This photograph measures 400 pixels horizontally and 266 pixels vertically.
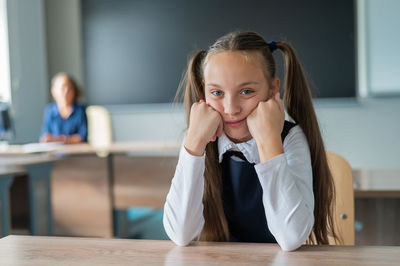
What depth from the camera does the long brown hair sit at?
1.08 metres

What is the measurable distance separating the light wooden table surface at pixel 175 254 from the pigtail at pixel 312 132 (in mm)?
266

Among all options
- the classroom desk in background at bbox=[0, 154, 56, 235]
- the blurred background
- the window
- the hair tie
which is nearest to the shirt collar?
the hair tie

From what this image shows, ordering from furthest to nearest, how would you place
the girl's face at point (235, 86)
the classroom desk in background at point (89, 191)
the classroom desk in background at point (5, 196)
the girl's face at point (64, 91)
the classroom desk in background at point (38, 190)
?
the girl's face at point (64, 91), the classroom desk in background at point (89, 191), the classroom desk in background at point (38, 190), the classroom desk in background at point (5, 196), the girl's face at point (235, 86)

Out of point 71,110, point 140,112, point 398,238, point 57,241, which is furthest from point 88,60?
point 57,241

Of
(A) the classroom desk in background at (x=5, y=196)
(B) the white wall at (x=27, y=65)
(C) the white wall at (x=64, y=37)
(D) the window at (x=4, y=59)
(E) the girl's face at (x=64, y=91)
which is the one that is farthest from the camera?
(C) the white wall at (x=64, y=37)

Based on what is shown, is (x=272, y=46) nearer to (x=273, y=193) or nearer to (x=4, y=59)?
(x=273, y=193)

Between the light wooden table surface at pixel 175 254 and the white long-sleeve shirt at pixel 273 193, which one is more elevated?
the white long-sleeve shirt at pixel 273 193

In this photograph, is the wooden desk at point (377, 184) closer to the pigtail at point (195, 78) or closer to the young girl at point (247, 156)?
the young girl at point (247, 156)

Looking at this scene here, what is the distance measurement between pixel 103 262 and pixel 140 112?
4271 mm

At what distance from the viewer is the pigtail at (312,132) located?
1095 mm

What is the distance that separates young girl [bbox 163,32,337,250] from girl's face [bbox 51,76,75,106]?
2954 millimetres

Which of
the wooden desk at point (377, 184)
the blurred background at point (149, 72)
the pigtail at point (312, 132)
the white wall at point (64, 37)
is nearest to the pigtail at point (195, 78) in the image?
the pigtail at point (312, 132)

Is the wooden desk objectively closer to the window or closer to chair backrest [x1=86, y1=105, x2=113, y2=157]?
chair backrest [x1=86, y1=105, x2=113, y2=157]

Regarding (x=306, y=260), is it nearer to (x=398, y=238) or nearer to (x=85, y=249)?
(x=85, y=249)
